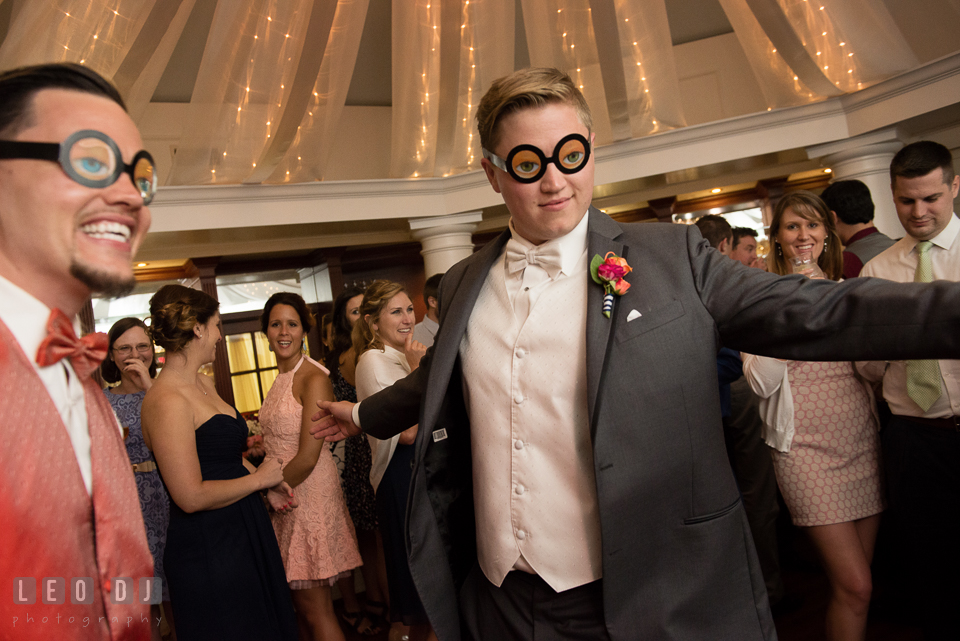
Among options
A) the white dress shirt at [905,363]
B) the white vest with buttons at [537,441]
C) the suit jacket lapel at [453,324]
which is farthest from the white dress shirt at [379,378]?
the white dress shirt at [905,363]

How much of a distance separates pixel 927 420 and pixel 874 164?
8.32ft

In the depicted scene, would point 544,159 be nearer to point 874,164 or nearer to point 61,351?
point 61,351

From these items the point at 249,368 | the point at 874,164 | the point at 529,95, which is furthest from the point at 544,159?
the point at 249,368

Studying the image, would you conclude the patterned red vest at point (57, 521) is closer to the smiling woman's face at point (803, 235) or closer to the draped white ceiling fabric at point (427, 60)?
the smiling woman's face at point (803, 235)

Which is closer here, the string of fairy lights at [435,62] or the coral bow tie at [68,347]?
the coral bow tie at [68,347]

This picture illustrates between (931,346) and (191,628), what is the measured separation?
2091 mm

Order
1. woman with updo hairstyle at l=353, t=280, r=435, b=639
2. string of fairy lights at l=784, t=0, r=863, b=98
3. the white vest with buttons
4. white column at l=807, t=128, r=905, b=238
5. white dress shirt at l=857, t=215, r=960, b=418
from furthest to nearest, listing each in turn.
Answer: white column at l=807, t=128, r=905, b=238 < string of fairy lights at l=784, t=0, r=863, b=98 < woman with updo hairstyle at l=353, t=280, r=435, b=639 < white dress shirt at l=857, t=215, r=960, b=418 < the white vest with buttons

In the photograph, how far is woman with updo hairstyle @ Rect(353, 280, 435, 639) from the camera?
252cm

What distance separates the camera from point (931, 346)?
0.95 meters

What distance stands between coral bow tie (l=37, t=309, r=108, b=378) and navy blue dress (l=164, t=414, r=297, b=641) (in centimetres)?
153

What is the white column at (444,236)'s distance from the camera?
180 inches

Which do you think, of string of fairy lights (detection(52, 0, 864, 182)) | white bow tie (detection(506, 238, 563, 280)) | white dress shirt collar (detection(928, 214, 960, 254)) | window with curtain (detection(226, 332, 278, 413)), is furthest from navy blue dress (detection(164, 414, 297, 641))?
window with curtain (detection(226, 332, 278, 413))

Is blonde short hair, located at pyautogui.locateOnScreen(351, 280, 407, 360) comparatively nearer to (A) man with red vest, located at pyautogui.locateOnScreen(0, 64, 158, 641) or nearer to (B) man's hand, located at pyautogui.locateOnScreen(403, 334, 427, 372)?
(B) man's hand, located at pyautogui.locateOnScreen(403, 334, 427, 372)

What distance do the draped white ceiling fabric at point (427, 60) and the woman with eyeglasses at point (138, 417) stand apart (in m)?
1.08
